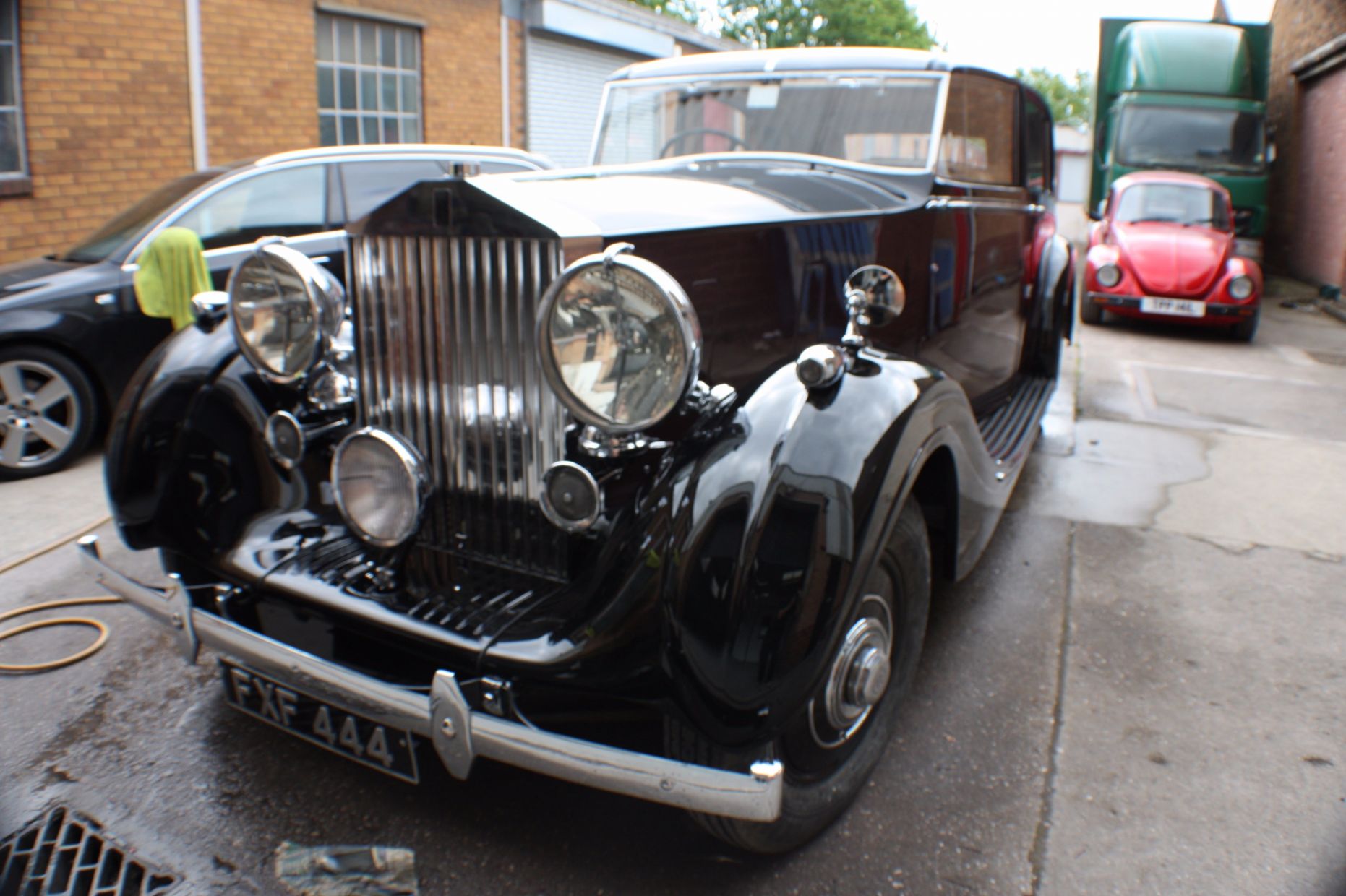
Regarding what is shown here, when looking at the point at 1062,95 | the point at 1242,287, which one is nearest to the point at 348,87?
the point at 1242,287

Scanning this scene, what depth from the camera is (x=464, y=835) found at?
2191 millimetres

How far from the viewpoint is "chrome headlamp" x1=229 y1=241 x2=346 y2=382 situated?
2.31 meters

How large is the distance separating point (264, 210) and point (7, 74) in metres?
2.94

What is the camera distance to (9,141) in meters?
6.80

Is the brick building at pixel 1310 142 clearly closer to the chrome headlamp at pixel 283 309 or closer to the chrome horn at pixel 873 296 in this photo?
the chrome horn at pixel 873 296

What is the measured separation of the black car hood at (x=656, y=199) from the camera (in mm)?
2053

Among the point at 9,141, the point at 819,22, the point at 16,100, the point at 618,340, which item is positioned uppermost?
the point at 819,22

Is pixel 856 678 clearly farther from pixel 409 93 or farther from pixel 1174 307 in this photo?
pixel 409 93

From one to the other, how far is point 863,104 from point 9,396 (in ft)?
13.2

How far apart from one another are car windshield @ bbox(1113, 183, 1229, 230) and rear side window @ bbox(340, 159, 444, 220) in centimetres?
Result: 713

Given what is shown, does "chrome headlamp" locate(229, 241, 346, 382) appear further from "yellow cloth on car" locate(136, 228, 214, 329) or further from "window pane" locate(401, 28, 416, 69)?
"window pane" locate(401, 28, 416, 69)

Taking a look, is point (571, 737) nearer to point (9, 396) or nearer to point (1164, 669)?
point (1164, 669)

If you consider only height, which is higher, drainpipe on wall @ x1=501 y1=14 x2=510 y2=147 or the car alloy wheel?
drainpipe on wall @ x1=501 y1=14 x2=510 y2=147

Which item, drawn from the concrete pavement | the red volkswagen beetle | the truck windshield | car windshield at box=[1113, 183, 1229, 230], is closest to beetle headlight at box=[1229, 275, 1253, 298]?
the red volkswagen beetle
